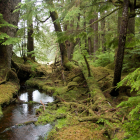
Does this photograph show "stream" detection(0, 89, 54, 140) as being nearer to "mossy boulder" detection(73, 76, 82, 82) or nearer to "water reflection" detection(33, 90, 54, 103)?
"water reflection" detection(33, 90, 54, 103)

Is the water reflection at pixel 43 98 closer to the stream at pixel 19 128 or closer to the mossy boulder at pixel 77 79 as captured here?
Answer: the stream at pixel 19 128

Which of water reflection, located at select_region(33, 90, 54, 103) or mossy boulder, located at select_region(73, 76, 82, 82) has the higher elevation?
mossy boulder, located at select_region(73, 76, 82, 82)

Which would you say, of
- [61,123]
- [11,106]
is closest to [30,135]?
[61,123]

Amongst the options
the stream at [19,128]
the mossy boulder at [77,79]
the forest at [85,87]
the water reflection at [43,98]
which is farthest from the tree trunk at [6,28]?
the mossy boulder at [77,79]

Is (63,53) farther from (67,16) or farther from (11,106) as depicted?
(11,106)

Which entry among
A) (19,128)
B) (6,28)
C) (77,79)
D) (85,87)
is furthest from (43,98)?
(6,28)

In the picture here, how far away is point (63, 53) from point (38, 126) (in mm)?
8696

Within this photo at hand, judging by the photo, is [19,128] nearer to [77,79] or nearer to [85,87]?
[85,87]

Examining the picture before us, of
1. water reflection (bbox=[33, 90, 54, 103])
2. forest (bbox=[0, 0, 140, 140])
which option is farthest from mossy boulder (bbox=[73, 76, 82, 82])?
water reflection (bbox=[33, 90, 54, 103])

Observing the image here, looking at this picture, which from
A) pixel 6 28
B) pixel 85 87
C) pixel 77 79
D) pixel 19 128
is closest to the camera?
pixel 19 128

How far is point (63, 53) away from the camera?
12.2 metres

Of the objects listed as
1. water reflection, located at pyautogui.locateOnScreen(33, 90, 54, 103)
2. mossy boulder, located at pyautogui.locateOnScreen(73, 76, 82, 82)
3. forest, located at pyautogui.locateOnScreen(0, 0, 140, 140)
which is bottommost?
water reflection, located at pyautogui.locateOnScreen(33, 90, 54, 103)

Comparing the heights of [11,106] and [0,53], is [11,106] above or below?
below

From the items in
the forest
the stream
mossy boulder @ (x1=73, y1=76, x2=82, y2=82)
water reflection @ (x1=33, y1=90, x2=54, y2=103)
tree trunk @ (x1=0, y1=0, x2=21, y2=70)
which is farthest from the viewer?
mossy boulder @ (x1=73, y1=76, x2=82, y2=82)
